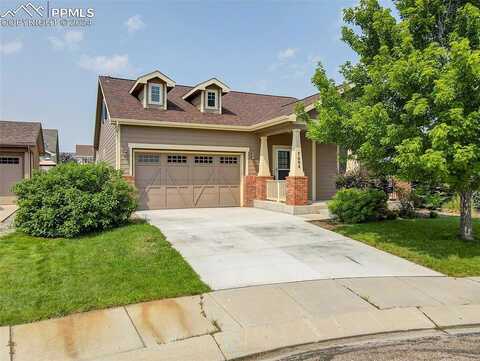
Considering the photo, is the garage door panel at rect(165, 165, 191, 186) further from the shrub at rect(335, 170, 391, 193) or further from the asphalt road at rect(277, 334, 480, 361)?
the asphalt road at rect(277, 334, 480, 361)

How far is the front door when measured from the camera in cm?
1630

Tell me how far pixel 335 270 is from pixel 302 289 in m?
1.30

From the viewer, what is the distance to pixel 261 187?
15438 millimetres

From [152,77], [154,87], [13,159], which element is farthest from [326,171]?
[13,159]

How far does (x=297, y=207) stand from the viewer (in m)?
12.9

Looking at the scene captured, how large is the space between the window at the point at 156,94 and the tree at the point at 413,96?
7.92 metres

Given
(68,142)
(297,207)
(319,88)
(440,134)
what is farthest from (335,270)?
(68,142)

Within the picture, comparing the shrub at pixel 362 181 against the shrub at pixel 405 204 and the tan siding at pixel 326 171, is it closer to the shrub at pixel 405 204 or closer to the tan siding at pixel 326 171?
the shrub at pixel 405 204

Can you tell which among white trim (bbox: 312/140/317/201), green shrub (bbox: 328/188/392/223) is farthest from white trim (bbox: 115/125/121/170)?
white trim (bbox: 312/140/317/201)

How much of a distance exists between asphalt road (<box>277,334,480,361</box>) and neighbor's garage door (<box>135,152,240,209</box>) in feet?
37.8

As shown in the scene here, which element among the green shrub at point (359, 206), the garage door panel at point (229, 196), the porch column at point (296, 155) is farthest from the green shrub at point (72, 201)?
the green shrub at point (359, 206)

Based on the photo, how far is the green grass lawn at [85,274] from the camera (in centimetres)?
463

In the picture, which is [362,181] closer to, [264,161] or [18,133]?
[264,161]

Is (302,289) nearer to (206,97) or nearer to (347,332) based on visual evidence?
(347,332)
